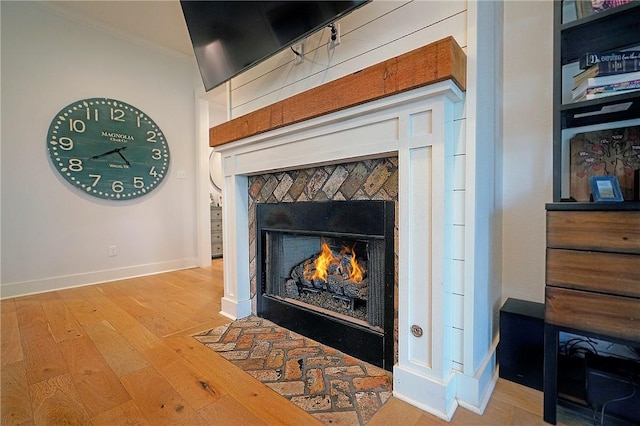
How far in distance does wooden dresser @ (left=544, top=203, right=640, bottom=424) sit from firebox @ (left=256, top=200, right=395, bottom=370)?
54 cm

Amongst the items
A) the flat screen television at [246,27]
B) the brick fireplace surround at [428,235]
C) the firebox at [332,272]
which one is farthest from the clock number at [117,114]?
the brick fireplace surround at [428,235]

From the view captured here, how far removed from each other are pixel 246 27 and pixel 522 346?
2.03 metres

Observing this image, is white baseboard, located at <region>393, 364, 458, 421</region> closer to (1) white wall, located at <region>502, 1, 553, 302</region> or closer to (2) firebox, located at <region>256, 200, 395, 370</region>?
(2) firebox, located at <region>256, 200, 395, 370</region>

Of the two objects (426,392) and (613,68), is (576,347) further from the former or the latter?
(613,68)

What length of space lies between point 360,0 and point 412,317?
122 cm

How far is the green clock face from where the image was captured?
8.58ft

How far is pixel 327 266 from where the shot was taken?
165 cm

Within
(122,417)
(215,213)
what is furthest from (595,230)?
(215,213)

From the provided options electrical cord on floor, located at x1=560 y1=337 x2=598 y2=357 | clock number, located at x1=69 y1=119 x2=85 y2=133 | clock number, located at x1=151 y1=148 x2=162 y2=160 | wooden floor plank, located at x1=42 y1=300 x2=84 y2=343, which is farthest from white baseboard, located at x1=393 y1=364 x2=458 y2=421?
clock number, located at x1=69 y1=119 x2=85 y2=133

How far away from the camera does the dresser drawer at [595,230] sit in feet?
2.67

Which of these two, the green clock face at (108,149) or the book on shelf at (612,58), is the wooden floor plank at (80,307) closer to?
the green clock face at (108,149)

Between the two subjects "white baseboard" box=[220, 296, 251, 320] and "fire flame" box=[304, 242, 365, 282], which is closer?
"fire flame" box=[304, 242, 365, 282]

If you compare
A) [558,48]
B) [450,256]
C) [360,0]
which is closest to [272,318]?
[450,256]

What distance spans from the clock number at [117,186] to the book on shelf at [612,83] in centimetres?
359
